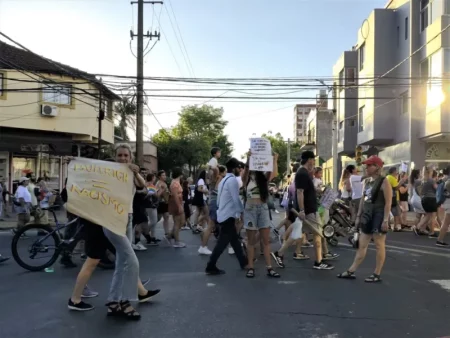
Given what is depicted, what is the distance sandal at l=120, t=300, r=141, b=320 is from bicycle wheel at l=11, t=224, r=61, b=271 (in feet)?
9.52

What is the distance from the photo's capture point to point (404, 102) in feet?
83.7

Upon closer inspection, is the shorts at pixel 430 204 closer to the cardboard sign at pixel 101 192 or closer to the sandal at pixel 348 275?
the sandal at pixel 348 275

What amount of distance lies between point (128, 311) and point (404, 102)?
23746 mm

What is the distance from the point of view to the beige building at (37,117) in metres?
22.7

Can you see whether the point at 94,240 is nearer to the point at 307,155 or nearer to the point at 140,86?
the point at 307,155

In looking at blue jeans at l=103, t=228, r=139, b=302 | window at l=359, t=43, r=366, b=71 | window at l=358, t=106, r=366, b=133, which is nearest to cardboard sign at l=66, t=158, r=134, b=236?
blue jeans at l=103, t=228, r=139, b=302

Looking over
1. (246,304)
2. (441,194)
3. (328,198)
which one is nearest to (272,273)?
(246,304)

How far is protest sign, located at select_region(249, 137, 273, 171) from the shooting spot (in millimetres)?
6820

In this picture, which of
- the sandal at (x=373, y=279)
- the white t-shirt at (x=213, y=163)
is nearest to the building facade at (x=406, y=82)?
the white t-shirt at (x=213, y=163)

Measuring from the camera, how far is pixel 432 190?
11688 millimetres

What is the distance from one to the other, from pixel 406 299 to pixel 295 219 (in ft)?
8.37

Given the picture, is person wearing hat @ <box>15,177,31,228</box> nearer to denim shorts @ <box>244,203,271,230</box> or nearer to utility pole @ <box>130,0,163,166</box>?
utility pole @ <box>130,0,163,166</box>

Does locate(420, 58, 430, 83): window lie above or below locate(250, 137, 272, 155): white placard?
above

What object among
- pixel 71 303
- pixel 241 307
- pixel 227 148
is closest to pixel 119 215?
pixel 71 303
